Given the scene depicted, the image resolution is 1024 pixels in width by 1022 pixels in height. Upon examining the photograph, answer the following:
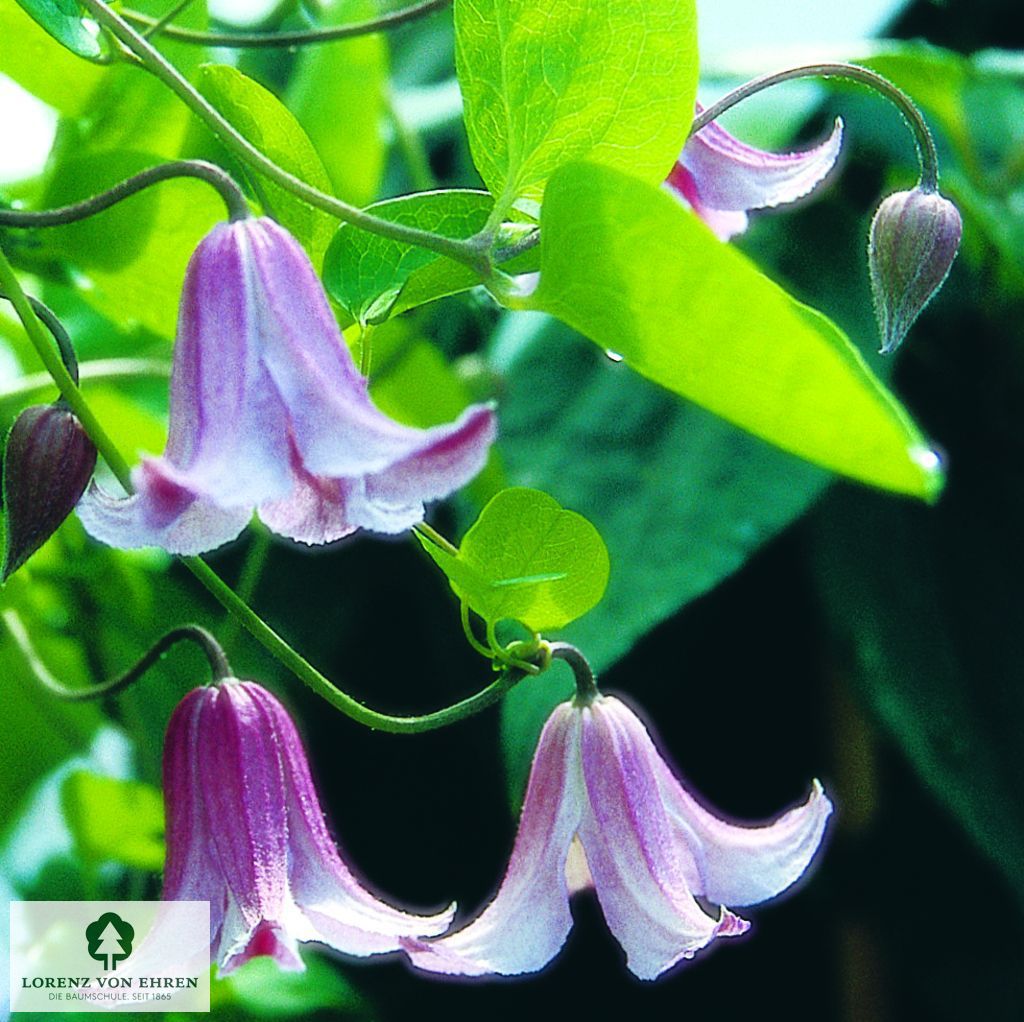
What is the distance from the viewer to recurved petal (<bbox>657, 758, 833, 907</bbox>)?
1.41ft

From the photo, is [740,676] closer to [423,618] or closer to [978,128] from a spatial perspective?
[423,618]

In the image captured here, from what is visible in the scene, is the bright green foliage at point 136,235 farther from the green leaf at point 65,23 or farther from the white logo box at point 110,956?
the white logo box at point 110,956

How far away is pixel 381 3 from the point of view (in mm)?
898

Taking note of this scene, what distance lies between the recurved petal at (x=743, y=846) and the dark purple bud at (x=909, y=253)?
135 mm

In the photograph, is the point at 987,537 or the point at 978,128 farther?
the point at 978,128

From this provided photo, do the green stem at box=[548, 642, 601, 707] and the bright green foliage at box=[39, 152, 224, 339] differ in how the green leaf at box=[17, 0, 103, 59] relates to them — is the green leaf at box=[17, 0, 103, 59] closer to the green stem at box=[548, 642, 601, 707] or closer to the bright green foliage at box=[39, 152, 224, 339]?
the bright green foliage at box=[39, 152, 224, 339]

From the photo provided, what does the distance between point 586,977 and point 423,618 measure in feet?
0.73

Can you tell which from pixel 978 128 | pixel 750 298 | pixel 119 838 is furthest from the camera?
pixel 978 128

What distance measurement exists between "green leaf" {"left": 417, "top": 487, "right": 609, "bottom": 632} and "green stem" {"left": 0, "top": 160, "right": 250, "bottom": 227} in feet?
0.29

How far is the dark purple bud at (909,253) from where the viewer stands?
428mm

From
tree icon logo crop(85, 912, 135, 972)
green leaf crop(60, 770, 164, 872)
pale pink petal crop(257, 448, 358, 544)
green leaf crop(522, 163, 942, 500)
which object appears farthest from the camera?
green leaf crop(60, 770, 164, 872)

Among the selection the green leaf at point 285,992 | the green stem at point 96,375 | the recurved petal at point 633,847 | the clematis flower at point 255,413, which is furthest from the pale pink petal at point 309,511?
the green leaf at point 285,992

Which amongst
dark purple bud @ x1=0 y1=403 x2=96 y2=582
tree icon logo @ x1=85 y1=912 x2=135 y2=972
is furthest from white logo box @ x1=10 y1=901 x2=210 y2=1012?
dark purple bud @ x1=0 y1=403 x2=96 y2=582

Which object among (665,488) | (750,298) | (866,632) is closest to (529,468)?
(665,488)
